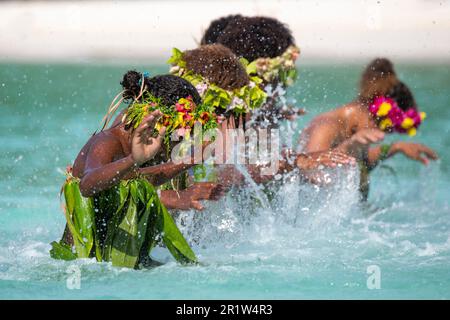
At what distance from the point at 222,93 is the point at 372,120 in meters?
1.39

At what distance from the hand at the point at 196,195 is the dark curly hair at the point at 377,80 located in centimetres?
209

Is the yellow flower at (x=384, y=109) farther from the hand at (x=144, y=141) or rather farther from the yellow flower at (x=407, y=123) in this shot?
the hand at (x=144, y=141)

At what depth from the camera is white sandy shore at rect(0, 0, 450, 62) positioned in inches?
609

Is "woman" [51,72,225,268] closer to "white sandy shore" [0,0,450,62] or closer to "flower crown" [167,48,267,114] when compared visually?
"flower crown" [167,48,267,114]

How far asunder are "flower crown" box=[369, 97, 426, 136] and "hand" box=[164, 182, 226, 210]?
1859 mm

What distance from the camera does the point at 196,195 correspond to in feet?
Result: 17.4

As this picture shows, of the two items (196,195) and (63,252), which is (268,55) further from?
(63,252)

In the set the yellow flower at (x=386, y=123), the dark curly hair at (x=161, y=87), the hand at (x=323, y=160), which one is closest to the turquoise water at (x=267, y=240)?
the hand at (x=323, y=160)

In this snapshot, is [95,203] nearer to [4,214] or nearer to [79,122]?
[4,214]

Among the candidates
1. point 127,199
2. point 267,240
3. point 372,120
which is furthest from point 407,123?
point 127,199

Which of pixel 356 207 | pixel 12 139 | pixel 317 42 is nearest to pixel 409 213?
pixel 356 207

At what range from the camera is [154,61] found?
49.6ft

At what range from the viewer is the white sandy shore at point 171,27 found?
50.8 feet

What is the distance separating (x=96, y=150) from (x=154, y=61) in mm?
10263
